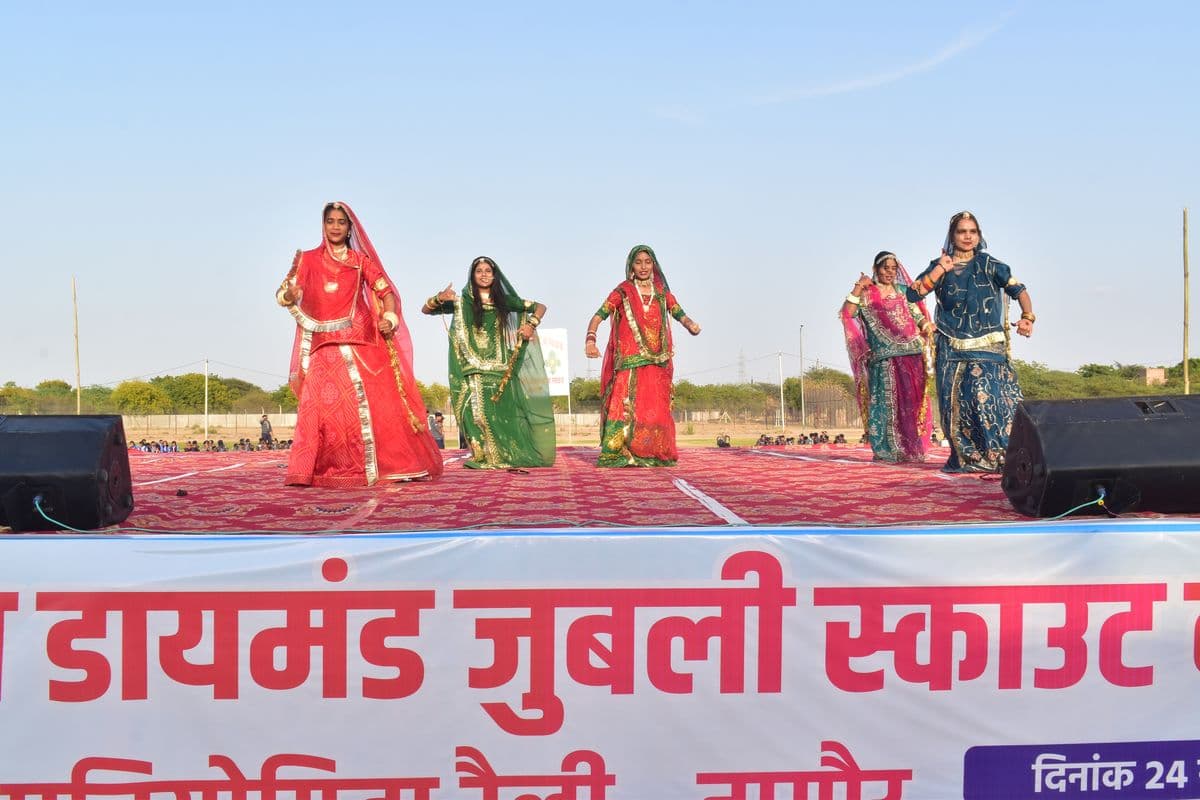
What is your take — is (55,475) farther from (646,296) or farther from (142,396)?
(142,396)

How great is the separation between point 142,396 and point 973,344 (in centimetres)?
5303

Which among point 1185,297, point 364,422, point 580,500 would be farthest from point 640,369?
point 1185,297

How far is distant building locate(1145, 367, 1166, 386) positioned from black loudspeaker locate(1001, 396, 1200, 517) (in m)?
37.0

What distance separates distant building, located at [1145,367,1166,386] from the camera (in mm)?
35375

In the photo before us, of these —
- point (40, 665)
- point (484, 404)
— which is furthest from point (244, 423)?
point (40, 665)

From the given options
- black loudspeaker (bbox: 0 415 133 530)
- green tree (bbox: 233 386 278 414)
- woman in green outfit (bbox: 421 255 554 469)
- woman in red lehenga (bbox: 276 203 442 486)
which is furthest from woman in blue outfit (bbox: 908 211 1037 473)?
green tree (bbox: 233 386 278 414)

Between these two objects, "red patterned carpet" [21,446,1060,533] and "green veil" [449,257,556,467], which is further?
"green veil" [449,257,556,467]

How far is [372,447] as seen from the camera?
186 inches

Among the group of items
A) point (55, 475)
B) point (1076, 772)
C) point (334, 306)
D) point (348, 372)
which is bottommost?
point (1076, 772)

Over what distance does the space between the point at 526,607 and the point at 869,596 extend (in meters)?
0.99

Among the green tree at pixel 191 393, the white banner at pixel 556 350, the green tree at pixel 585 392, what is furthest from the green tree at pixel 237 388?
the white banner at pixel 556 350

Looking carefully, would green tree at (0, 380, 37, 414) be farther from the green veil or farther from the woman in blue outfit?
the woman in blue outfit

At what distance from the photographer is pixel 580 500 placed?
13.2 ft

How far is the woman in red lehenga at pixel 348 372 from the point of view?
4.68m
